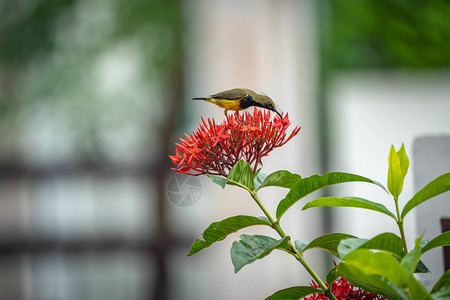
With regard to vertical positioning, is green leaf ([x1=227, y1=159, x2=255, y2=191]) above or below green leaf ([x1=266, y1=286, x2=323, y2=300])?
above


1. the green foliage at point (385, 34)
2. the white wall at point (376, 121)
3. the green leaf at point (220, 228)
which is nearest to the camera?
the green leaf at point (220, 228)

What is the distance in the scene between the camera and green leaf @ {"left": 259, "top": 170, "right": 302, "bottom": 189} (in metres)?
0.44

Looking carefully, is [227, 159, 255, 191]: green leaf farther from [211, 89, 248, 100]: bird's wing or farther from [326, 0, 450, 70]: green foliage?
[326, 0, 450, 70]: green foliage

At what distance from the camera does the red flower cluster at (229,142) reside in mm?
439

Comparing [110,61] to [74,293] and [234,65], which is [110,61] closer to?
[234,65]

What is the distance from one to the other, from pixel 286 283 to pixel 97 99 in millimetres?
1250

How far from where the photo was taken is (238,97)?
1.63 feet

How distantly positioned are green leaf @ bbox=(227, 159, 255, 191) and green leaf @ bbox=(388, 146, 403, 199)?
0.11 meters

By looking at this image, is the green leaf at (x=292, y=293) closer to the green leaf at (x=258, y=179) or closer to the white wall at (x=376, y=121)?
the green leaf at (x=258, y=179)

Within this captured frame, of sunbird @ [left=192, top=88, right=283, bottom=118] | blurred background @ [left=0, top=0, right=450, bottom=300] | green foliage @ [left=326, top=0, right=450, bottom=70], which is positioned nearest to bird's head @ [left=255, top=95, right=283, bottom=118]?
sunbird @ [left=192, top=88, right=283, bottom=118]

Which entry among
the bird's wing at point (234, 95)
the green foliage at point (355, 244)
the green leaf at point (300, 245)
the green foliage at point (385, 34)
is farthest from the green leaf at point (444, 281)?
the green foliage at point (385, 34)

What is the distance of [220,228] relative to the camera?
442 mm

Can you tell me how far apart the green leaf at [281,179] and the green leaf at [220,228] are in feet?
0.09

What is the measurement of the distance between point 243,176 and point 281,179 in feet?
0.13
